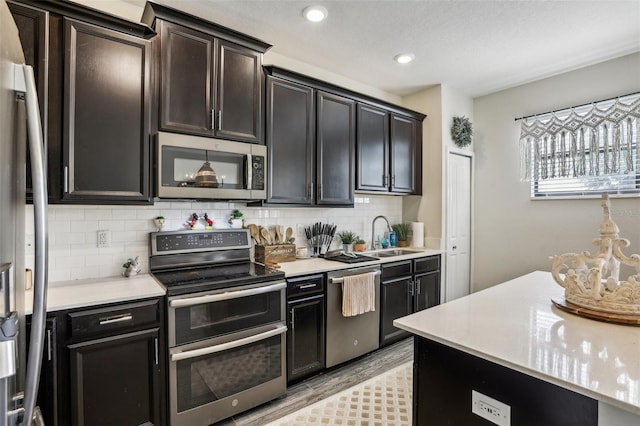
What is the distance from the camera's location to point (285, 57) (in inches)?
124

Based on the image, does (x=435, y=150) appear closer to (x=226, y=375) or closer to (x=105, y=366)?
(x=226, y=375)

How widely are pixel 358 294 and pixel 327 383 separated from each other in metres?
0.75

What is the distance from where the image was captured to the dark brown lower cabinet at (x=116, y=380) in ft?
5.33

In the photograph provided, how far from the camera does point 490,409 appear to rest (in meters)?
1.13

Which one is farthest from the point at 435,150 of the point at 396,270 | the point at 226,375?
the point at 226,375

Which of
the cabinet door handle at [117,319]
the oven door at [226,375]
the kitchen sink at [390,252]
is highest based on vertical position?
the kitchen sink at [390,252]

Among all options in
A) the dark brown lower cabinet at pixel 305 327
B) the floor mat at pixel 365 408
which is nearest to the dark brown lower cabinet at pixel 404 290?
the floor mat at pixel 365 408

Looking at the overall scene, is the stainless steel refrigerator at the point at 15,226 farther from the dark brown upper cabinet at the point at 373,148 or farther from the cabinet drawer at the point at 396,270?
the dark brown upper cabinet at the point at 373,148

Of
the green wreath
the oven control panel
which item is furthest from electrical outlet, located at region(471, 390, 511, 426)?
the green wreath

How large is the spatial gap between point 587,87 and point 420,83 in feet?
5.38

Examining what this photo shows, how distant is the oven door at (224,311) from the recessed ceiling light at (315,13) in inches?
80.1

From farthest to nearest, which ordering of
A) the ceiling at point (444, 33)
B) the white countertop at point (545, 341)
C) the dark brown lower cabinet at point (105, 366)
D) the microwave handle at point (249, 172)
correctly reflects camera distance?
the microwave handle at point (249, 172) → the ceiling at point (444, 33) → the dark brown lower cabinet at point (105, 366) → the white countertop at point (545, 341)

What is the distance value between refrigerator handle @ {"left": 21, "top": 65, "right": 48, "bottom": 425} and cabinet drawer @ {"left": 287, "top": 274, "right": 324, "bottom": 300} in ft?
5.50

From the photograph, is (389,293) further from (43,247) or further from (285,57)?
(43,247)
